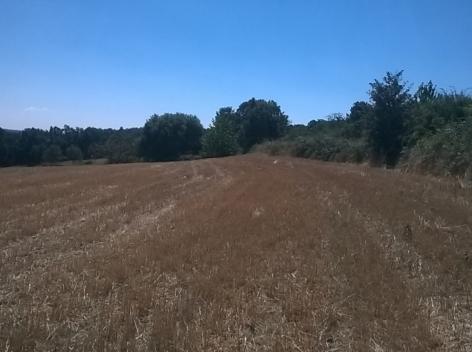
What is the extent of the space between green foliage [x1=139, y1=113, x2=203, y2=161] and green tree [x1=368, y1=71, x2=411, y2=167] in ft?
197

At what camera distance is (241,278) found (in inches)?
271

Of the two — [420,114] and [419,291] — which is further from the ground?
[420,114]

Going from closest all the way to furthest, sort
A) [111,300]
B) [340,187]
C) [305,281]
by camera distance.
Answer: [111,300] < [305,281] < [340,187]

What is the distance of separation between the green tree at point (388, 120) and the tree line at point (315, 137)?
0.08 metres

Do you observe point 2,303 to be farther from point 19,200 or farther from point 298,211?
point 19,200

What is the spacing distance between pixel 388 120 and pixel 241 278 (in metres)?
34.0

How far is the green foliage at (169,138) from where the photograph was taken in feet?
315

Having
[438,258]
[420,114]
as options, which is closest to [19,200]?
[438,258]

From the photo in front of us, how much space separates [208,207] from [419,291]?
8156mm

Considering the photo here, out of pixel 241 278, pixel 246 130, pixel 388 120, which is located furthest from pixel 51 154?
pixel 241 278

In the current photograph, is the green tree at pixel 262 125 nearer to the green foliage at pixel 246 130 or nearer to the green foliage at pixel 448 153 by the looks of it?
the green foliage at pixel 246 130

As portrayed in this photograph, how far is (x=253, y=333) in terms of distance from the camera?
514cm

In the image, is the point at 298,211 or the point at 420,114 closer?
the point at 298,211


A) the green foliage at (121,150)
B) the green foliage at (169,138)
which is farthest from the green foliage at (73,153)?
the green foliage at (169,138)
